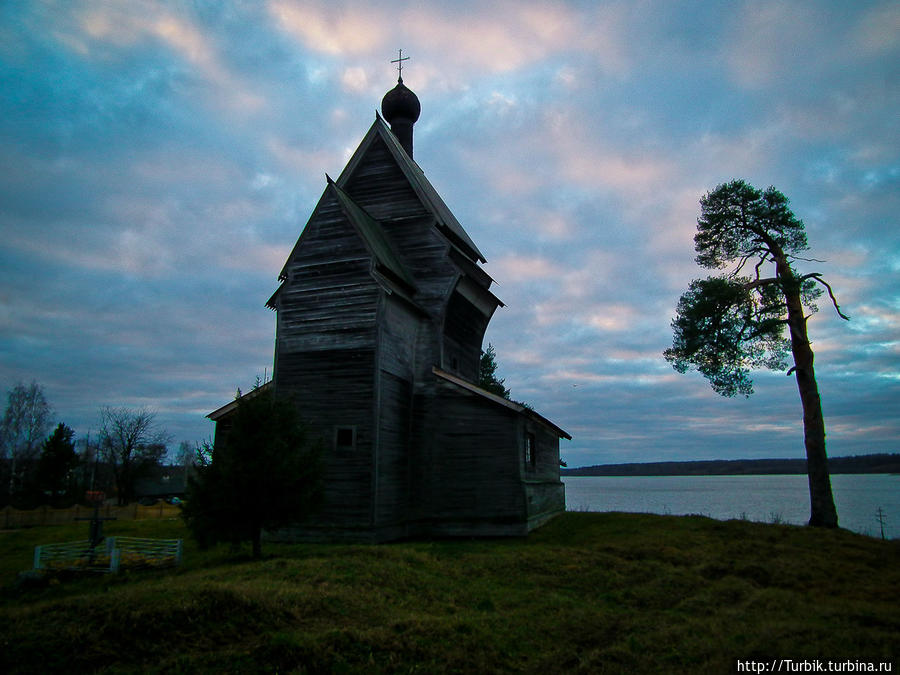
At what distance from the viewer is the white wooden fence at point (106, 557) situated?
1450cm

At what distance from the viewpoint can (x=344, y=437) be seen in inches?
742

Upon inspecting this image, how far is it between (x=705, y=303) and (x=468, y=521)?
12.9m

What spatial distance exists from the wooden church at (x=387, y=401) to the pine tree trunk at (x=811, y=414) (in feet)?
33.6

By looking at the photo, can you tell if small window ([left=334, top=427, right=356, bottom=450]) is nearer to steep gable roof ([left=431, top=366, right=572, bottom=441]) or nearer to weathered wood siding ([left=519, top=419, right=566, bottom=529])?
steep gable roof ([left=431, top=366, right=572, bottom=441])

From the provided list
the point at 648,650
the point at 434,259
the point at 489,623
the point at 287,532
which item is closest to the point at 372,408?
the point at 287,532

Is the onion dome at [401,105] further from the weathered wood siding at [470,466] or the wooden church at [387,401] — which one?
the weathered wood siding at [470,466]

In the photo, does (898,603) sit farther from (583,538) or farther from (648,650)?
(583,538)

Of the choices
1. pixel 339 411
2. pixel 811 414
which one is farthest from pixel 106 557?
pixel 811 414

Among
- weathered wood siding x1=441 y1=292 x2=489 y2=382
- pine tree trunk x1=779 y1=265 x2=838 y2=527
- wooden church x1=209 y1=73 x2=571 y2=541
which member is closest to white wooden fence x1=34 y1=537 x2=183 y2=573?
wooden church x1=209 y1=73 x2=571 y2=541

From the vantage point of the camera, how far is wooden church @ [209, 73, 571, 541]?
18609 mm

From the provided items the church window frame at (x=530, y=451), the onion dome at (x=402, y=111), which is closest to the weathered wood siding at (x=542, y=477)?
the church window frame at (x=530, y=451)

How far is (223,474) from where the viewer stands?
14.2 m

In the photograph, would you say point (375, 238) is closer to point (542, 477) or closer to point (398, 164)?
point (398, 164)

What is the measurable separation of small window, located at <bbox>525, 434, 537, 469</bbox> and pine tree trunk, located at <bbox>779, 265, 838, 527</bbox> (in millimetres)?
10239
